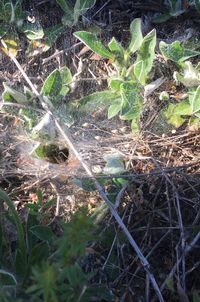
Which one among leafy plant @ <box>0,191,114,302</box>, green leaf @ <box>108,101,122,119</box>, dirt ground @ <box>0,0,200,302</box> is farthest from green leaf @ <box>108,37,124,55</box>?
leafy plant @ <box>0,191,114,302</box>

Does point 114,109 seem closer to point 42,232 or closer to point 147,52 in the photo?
point 147,52

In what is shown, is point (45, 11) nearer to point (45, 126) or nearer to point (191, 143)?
point (45, 126)

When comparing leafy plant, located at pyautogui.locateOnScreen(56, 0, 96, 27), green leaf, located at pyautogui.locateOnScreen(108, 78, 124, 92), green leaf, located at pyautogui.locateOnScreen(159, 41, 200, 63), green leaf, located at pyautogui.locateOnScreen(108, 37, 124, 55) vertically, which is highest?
leafy plant, located at pyautogui.locateOnScreen(56, 0, 96, 27)

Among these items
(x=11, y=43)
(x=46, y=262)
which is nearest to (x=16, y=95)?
(x=11, y=43)

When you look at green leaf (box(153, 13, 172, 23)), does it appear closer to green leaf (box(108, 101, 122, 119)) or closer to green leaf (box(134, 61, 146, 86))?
green leaf (box(134, 61, 146, 86))

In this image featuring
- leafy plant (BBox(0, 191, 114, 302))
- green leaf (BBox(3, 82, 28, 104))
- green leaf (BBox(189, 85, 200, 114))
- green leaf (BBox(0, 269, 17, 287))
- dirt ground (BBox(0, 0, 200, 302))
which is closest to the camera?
leafy plant (BBox(0, 191, 114, 302))

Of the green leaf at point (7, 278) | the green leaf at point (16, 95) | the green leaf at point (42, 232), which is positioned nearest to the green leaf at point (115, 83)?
the green leaf at point (16, 95)
